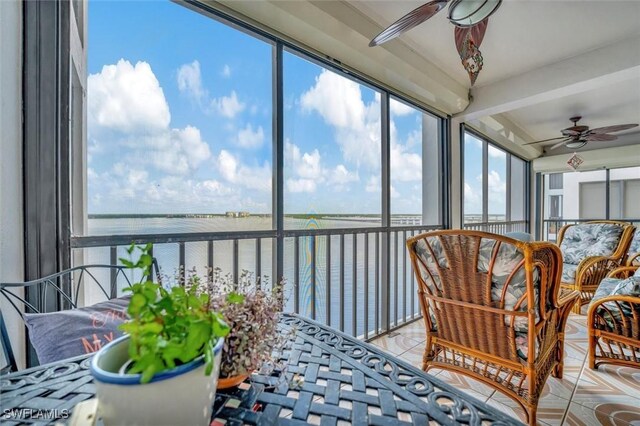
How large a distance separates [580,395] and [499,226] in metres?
3.93

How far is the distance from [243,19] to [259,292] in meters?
1.94

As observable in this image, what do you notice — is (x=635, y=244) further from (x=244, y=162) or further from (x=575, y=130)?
(x=244, y=162)

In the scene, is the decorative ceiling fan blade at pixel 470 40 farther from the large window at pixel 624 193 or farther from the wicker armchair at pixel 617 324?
Answer: the large window at pixel 624 193

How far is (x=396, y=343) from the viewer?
2.61 metres

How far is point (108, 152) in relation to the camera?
4.93 feet

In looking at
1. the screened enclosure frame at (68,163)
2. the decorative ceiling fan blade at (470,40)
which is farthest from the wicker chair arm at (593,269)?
the screened enclosure frame at (68,163)

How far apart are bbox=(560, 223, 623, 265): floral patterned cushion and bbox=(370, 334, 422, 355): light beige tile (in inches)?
98.9

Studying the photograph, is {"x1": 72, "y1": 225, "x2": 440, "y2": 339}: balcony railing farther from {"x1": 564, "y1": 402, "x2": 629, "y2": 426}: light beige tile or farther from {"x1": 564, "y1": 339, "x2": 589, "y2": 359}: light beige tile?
{"x1": 564, "y1": 402, "x2": 629, "y2": 426}: light beige tile

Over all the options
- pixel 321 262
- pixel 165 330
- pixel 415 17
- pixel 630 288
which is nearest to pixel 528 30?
pixel 415 17

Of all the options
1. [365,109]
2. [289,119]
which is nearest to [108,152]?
→ [289,119]

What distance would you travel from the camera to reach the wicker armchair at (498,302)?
1382 mm

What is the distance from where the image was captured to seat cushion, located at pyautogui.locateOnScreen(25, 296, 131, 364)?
36.0 inches

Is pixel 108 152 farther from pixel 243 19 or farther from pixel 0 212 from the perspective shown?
pixel 243 19

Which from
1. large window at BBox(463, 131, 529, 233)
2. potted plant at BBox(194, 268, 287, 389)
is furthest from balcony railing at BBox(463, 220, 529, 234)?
potted plant at BBox(194, 268, 287, 389)
